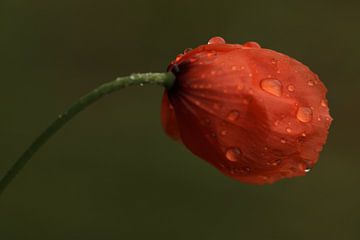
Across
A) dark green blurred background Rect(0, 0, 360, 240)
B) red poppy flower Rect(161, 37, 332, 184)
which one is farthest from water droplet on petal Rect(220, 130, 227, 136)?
dark green blurred background Rect(0, 0, 360, 240)

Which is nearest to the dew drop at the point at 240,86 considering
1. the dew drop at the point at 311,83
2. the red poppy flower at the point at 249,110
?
the red poppy flower at the point at 249,110

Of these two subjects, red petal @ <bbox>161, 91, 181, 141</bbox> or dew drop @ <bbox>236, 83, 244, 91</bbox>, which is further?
red petal @ <bbox>161, 91, 181, 141</bbox>

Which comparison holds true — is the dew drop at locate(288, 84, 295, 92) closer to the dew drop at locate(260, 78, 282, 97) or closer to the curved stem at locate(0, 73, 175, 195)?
the dew drop at locate(260, 78, 282, 97)

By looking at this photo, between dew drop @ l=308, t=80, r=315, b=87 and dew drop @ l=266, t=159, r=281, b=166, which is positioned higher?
dew drop @ l=308, t=80, r=315, b=87

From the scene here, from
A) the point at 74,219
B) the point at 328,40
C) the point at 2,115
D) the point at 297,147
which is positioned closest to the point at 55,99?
the point at 2,115

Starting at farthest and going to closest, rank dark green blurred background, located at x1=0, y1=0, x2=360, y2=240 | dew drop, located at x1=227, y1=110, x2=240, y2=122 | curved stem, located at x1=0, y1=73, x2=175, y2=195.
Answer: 1. dark green blurred background, located at x1=0, y1=0, x2=360, y2=240
2. dew drop, located at x1=227, y1=110, x2=240, y2=122
3. curved stem, located at x1=0, y1=73, x2=175, y2=195

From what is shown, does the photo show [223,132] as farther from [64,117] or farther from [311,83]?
[64,117]

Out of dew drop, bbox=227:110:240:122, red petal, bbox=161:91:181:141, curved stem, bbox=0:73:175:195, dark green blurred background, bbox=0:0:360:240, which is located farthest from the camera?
dark green blurred background, bbox=0:0:360:240

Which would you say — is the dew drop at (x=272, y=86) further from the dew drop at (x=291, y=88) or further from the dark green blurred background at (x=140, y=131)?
the dark green blurred background at (x=140, y=131)
